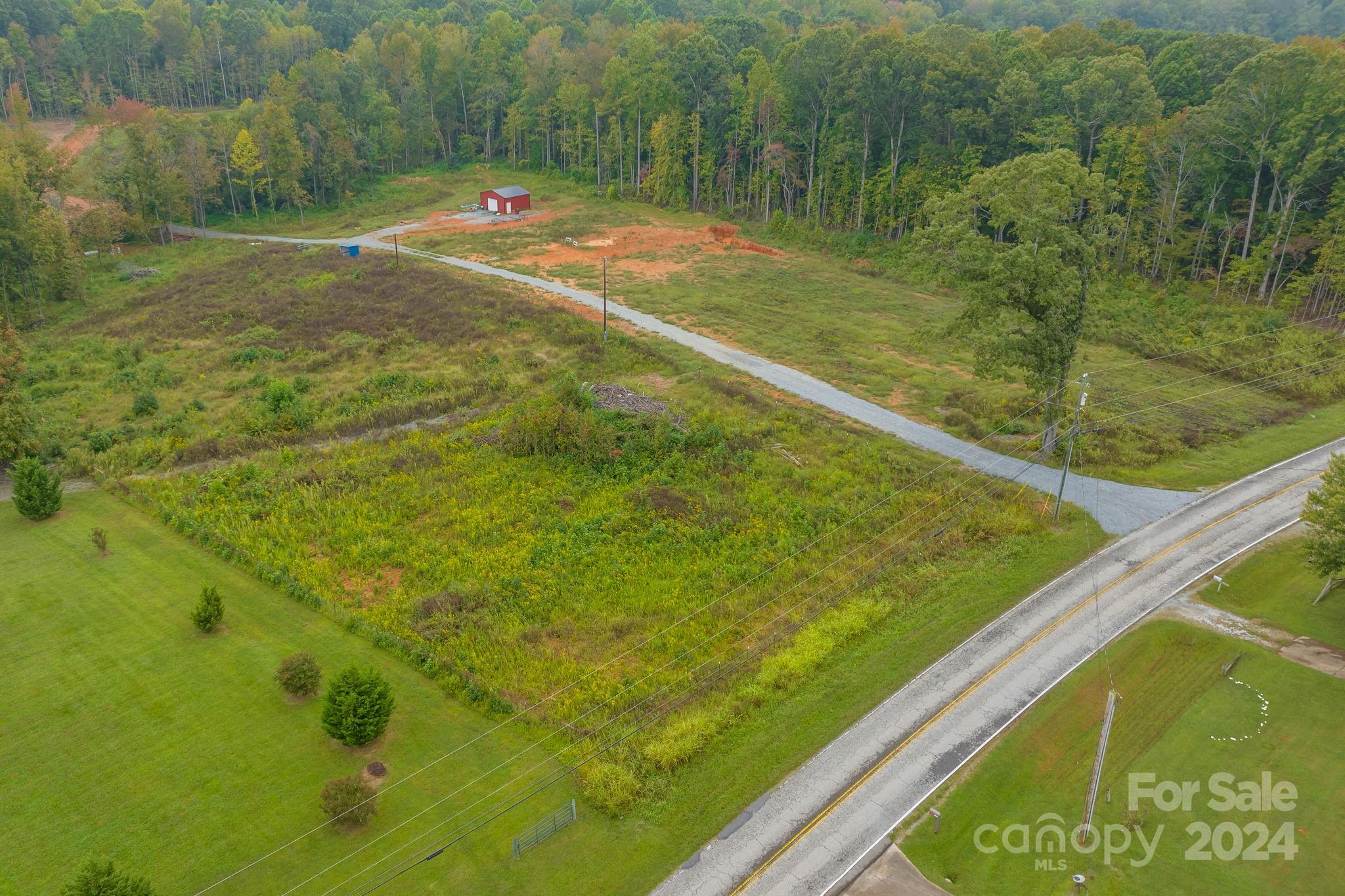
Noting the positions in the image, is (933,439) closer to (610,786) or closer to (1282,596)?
(1282,596)

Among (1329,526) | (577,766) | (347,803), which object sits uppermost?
(1329,526)

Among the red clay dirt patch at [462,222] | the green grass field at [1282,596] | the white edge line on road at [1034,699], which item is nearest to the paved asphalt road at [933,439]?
the white edge line on road at [1034,699]

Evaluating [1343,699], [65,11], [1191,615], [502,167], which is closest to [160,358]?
[1191,615]

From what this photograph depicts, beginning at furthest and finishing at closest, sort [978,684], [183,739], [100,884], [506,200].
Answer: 1. [506,200]
2. [978,684]
3. [183,739]
4. [100,884]

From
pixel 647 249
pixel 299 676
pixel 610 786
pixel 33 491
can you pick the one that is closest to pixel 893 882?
pixel 610 786

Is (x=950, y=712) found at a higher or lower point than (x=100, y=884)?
lower

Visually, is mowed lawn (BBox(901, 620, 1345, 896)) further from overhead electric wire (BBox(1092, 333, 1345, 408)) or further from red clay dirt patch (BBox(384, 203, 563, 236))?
red clay dirt patch (BBox(384, 203, 563, 236))

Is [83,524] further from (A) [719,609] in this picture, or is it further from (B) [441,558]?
(A) [719,609]
